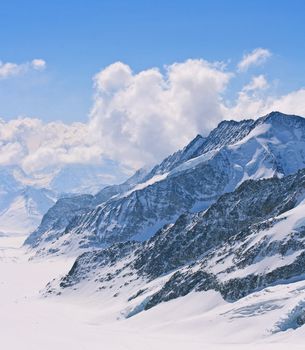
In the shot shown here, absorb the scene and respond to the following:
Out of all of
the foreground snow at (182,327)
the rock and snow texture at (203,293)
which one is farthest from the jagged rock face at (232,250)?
the foreground snow at (182,327)

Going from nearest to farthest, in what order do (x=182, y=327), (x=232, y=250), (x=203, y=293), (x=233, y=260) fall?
(x=182, y=327), (x=203, y=293), (x=233, y=260), (x=232, y=250)

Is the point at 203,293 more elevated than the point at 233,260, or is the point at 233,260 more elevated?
the point at 233,260

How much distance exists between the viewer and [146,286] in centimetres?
16212

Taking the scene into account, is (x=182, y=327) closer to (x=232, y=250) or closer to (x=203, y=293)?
(x=203, y=293)

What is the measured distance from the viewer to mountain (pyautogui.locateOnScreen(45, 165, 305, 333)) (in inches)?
4596

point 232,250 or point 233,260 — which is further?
point 232,250

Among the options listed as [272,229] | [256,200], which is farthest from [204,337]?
[256,200]

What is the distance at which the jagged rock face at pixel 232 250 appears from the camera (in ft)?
400

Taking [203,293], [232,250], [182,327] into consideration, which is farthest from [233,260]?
[182,327]

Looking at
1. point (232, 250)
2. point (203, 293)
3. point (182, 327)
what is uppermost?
point (232, 250)

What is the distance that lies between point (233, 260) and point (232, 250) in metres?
5.87

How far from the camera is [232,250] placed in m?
140

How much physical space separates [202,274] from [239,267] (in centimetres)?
1095

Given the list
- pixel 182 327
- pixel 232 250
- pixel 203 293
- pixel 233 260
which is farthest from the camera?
pixel 232 250
